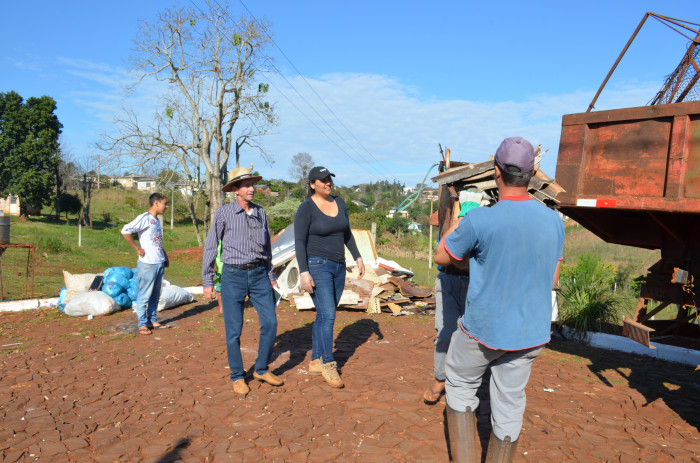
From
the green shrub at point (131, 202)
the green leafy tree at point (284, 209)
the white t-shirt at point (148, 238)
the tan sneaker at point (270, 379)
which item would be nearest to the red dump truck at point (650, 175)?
the tan sneaker at point (270, 379)

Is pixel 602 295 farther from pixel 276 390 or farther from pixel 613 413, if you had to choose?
pixel 276 390

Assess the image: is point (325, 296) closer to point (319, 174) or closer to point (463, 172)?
point (319, 174)

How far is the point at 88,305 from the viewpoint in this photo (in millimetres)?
7664

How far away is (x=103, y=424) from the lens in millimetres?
3791

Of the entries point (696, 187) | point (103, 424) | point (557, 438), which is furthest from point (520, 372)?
point (103, 424)

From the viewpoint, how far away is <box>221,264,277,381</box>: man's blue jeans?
177 inches

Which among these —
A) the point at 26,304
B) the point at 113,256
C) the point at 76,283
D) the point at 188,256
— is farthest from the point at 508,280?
the point at 188,256

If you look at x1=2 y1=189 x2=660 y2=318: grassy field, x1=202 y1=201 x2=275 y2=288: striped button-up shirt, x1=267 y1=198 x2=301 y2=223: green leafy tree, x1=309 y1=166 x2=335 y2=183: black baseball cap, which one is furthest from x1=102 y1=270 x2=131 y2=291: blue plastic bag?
x1=267 y1=198 x2=301 y2=223: green leafy tree

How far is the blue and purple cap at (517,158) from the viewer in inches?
99.2

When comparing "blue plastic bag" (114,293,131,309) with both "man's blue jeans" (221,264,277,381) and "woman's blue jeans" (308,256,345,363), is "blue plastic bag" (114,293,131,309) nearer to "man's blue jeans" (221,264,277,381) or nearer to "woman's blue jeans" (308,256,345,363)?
"man's blue jeans" (221,264,277,381)

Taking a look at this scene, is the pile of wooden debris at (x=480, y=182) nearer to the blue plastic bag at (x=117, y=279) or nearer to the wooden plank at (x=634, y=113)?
the wooden plank at (x=634, y=113)

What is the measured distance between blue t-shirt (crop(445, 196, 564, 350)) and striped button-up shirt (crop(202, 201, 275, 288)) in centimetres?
240

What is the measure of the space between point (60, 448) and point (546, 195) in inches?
177

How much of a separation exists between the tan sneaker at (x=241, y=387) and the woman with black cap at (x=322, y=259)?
0.73m
